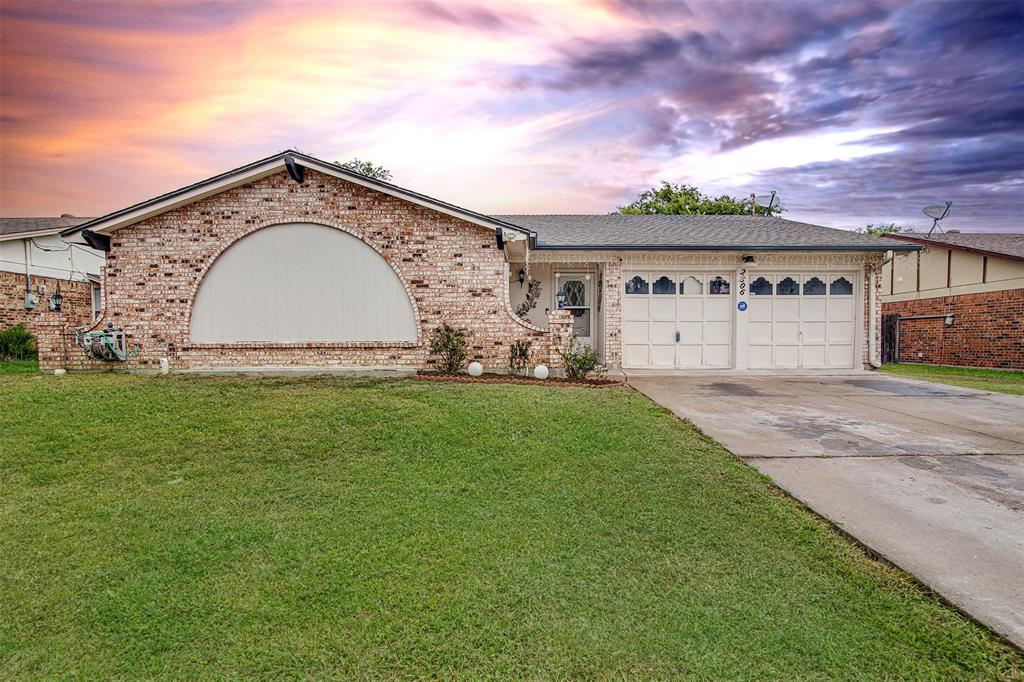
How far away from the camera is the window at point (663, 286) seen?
40.5 feet

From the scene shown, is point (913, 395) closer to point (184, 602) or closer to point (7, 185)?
point (184, 602)

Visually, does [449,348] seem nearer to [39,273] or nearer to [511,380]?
[511,380]

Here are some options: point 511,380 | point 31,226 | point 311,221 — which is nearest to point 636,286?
point 511,380

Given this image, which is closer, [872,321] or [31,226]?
[872,321]

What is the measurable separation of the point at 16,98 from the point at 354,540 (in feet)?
43.8

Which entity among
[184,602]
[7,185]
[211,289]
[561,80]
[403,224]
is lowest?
[184,602]

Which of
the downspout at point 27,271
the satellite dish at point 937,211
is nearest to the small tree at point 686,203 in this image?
the satellite dish at point 937,211

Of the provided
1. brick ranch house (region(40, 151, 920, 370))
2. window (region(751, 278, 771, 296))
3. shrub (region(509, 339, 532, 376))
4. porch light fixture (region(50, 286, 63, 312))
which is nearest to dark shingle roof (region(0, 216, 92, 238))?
porch light fixture (region(50, 286, 63, 312))

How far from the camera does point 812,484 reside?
4.35 meters

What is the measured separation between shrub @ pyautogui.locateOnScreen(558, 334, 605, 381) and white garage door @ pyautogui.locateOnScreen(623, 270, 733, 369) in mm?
2614

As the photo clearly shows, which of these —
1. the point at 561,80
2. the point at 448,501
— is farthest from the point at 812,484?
the point at 561,80

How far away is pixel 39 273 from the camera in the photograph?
16938mm

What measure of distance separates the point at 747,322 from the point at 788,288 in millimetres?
1343

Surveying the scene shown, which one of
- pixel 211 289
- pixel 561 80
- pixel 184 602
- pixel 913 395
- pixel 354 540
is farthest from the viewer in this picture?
pixel 561 80
